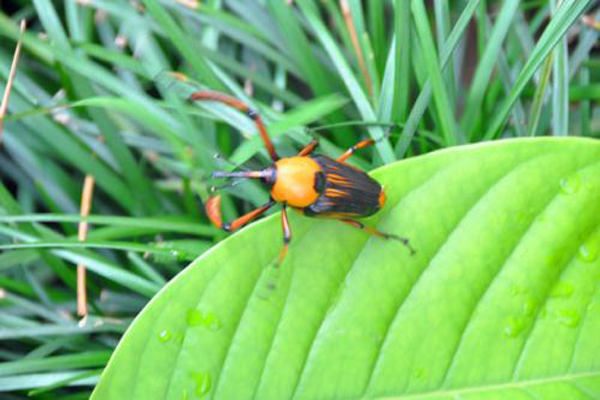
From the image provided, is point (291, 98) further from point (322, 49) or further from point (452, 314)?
point (452, 314)

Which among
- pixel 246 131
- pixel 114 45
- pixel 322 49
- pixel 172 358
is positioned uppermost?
pixel 114 45

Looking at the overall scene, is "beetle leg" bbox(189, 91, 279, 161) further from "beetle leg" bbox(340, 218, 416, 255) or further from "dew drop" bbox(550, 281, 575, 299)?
"dew drop" bbox(550, 281, 575, 299)

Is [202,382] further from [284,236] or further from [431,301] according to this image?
[431,301]

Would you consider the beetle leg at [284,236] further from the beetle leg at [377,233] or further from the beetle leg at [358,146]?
the beetle leg at [358,146]

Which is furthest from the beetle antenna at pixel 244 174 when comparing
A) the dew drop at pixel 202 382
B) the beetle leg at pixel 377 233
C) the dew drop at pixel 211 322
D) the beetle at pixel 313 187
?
the dew drop at pixel 202 382

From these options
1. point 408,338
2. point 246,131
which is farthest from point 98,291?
point 408,338

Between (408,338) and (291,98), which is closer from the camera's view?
(408,338)
